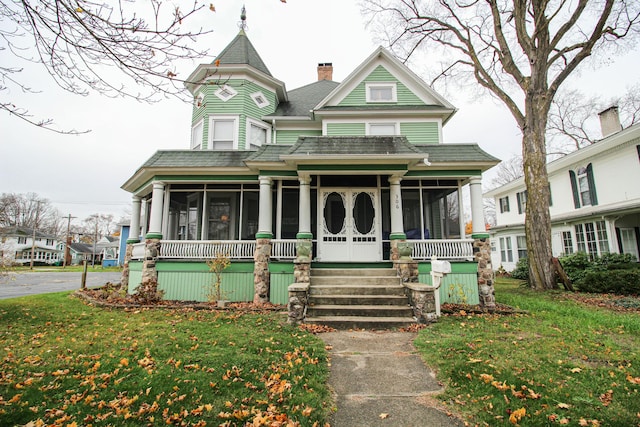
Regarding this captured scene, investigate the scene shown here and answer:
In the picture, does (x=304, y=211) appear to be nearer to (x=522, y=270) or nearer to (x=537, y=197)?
(x=537, y=197)

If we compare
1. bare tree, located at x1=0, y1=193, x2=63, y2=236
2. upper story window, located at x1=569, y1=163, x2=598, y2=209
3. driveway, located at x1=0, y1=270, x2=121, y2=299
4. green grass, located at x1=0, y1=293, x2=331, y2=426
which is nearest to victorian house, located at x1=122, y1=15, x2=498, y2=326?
green grass, located at x1=0, y1=293, x2=331, y2=426

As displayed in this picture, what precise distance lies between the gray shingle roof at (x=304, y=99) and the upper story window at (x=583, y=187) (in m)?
13.9

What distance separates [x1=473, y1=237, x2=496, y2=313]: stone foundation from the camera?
323 inches

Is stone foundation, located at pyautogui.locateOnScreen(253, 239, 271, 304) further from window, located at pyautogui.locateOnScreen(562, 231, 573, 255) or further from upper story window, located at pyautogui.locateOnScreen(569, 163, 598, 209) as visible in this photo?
window, located at pyautogui.locateOnScreen(562, 231, 573, 255)

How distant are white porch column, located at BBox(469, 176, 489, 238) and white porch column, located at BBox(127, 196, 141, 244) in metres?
11.2

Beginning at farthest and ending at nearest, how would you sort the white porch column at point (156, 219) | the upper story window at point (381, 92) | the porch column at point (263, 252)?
the upper story window at point (381, 92)
the white porch column at point (156, 219)
the porch column at point (263, 252)

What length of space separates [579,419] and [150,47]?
571 centimetres

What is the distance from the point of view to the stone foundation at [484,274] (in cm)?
821

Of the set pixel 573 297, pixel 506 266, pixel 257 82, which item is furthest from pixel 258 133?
pixel 506 266

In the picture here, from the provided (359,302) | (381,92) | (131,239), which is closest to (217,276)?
(359,302)

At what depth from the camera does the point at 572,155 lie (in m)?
15.7

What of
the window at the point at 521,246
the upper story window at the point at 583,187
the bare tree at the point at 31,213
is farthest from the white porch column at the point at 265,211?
the bare tree at the point at 31,213

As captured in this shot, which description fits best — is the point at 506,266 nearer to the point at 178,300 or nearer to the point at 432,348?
the point at 432,348

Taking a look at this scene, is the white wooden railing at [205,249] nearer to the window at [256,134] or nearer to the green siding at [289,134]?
the window at [256,134]
